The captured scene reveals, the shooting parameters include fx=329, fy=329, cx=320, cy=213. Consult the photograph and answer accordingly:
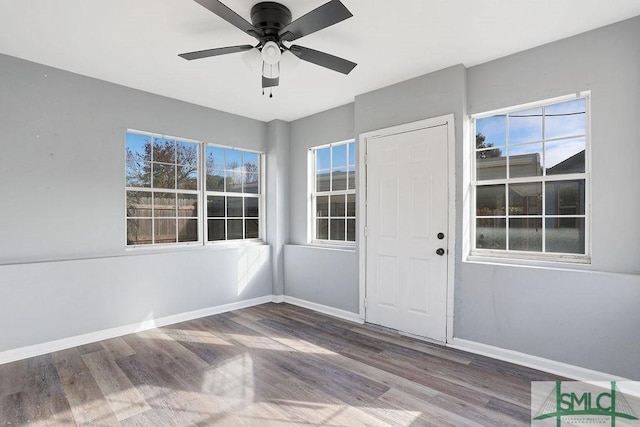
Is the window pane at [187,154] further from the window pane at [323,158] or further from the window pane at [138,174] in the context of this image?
the window pane at [323,158]

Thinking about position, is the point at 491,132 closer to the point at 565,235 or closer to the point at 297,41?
the point at 565,235

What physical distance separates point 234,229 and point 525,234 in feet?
12.1

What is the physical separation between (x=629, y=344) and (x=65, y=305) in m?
4.90

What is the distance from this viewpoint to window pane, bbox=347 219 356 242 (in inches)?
177

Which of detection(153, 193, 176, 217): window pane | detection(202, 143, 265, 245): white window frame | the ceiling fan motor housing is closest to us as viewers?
the ceiling fan motor housing

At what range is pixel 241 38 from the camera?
111 inches

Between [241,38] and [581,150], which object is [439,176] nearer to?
[581,150]

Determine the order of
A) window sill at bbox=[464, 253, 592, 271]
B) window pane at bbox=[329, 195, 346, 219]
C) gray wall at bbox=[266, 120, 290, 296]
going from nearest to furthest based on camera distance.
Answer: window sill at bbox=[464, 253, 592, 271] → window pane at bbox=[329, 195, 346, 219] → gray wall at bbox=[266, 120, 290, 296]

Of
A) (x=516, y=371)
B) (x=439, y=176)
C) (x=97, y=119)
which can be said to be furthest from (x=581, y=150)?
(x=97, y=119)

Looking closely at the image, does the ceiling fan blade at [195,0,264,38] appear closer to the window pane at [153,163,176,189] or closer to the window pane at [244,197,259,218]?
the window pane at [153,163,176,189]

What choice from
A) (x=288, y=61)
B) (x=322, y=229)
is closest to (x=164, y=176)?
(x=322, y=229)

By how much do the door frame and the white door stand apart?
41 millimetres

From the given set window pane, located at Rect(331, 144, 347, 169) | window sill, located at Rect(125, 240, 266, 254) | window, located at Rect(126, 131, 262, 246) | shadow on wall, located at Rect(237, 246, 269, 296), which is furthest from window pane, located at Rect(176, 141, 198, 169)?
window pane, located at Rect(331, 144, 347, 169)

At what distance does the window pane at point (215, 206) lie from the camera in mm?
4605
